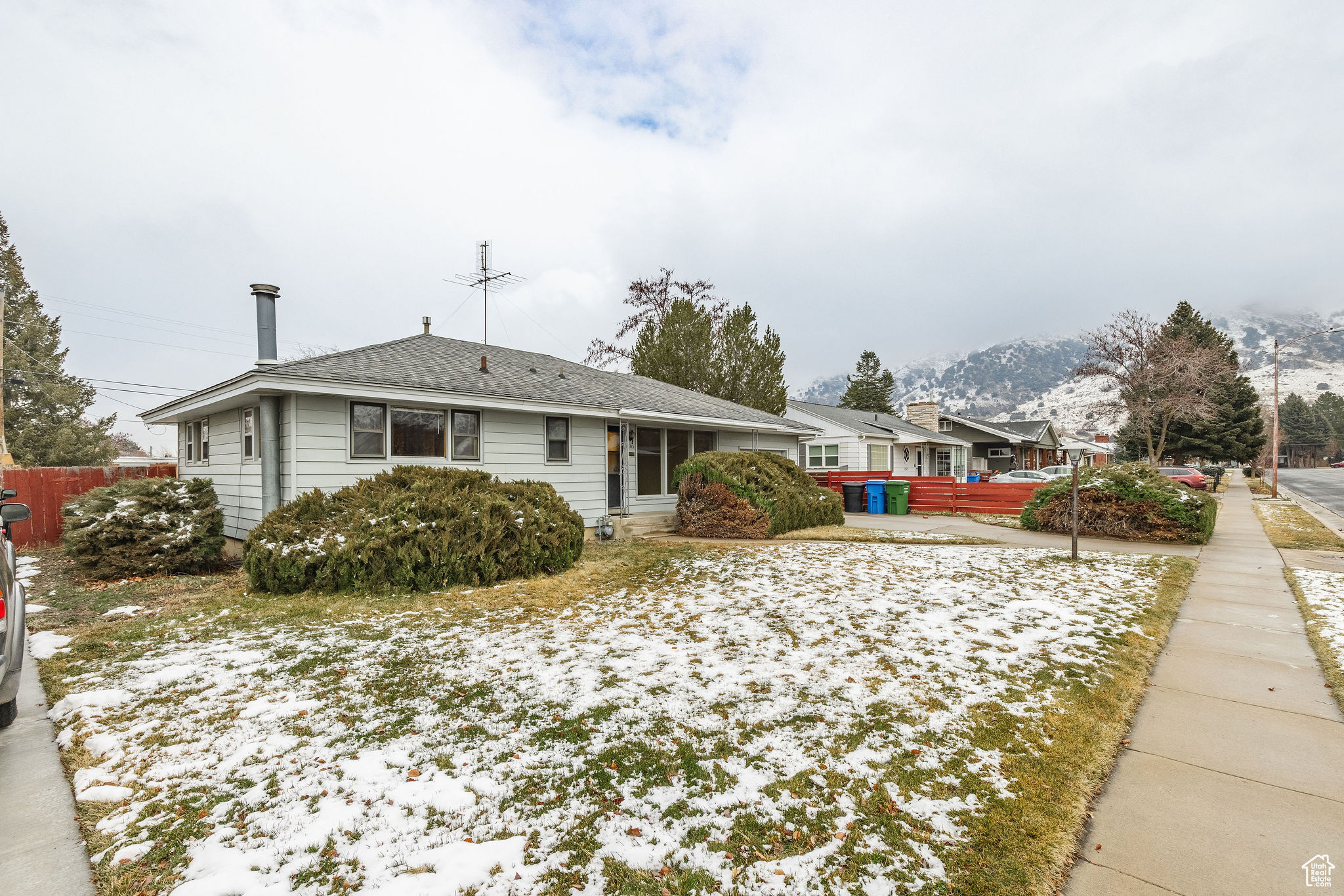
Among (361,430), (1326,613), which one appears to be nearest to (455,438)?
(361,430)

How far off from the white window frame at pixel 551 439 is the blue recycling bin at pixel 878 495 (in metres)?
10.3

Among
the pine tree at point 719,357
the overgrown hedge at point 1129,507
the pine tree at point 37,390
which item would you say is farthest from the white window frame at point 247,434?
the pine tree at point 37,390

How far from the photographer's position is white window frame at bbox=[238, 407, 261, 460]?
10008 mm

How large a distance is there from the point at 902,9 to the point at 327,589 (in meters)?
14.9

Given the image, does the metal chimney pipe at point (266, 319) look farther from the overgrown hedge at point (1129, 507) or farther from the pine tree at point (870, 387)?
the pine tree at point (870, 387)

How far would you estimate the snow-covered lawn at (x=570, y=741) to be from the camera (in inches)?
90.7

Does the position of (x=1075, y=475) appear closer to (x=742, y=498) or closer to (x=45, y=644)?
(x=742, y=498)

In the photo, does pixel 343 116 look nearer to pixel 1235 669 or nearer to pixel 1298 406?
pixel 1235 669

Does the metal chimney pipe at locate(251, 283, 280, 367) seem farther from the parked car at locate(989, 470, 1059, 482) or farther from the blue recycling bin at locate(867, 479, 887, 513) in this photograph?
the parked car at locate(989, 470, 1059, 482)

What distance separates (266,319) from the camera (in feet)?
32.7

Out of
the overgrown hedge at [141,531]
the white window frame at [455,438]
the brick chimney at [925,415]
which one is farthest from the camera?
the brick chimney at [925,415]

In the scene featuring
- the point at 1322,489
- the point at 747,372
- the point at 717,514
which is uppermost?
the point at 747,372

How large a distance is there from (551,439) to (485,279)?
943 centimetres

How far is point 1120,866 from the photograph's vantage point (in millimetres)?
2270
